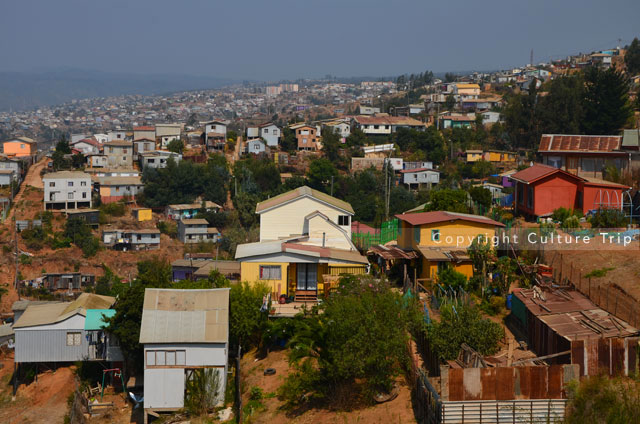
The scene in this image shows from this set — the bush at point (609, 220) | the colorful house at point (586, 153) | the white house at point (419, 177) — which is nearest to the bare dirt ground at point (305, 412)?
the bush at point (609, 220)

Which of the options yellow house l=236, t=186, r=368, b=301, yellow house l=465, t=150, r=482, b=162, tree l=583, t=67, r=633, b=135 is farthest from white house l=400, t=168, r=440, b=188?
yellow house l=236, t=186, r=368, b=301

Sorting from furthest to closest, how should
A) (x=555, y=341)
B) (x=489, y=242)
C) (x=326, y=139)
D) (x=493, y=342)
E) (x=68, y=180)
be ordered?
(x=326, y=139) → (x=68, y=180) → (x=489, y=242) → (x=493, y=342) → (x=555, y=341)

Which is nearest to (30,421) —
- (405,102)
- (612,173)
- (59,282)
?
(612,173)

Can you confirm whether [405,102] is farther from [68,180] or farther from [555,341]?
[555,341]

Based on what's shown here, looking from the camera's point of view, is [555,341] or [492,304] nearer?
[555,341]

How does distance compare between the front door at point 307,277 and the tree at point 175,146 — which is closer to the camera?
the front door at point 307,277

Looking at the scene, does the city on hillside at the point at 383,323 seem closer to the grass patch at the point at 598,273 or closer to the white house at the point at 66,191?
the grass patch at the point at 598,273

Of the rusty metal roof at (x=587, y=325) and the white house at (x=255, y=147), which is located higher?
the white house at (x=255, y=147)
